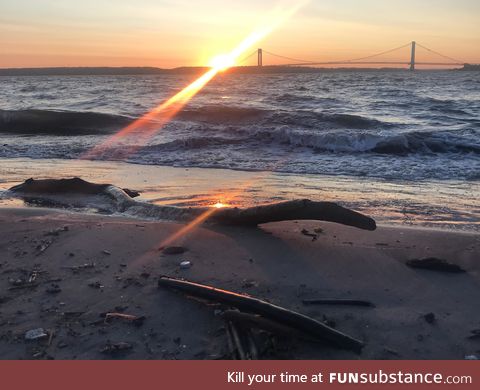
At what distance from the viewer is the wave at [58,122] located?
49.1 feet

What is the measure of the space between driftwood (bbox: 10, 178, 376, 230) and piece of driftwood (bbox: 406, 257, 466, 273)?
1.49ft

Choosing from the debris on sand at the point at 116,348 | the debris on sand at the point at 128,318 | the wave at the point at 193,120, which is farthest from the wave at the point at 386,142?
the debris on sand at the point at 116,348

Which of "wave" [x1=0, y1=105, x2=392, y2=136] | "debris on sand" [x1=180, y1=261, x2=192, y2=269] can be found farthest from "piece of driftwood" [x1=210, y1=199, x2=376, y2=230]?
"wave" [x1=0, y1=105, x2=392, y2=136]

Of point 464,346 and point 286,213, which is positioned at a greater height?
point 286,213

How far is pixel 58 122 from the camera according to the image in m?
16.0

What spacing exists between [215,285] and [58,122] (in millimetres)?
14555

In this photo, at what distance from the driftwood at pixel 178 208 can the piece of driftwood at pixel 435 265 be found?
0.45m

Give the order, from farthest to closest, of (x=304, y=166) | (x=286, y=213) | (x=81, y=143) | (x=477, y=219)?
(x=81, y=143)
(x=304, y=166)
(x=477, y=219)
(x=286, y=213)

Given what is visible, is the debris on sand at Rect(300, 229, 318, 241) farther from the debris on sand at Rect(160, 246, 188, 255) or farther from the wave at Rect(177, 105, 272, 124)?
the wave at Rect(177, 105, 272, 124)

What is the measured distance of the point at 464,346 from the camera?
2268mm

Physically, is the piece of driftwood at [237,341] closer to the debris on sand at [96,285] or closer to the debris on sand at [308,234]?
the debris on sand at [96,285]

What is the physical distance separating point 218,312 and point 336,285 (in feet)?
2.65

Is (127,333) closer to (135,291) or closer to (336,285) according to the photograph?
(135,291)
